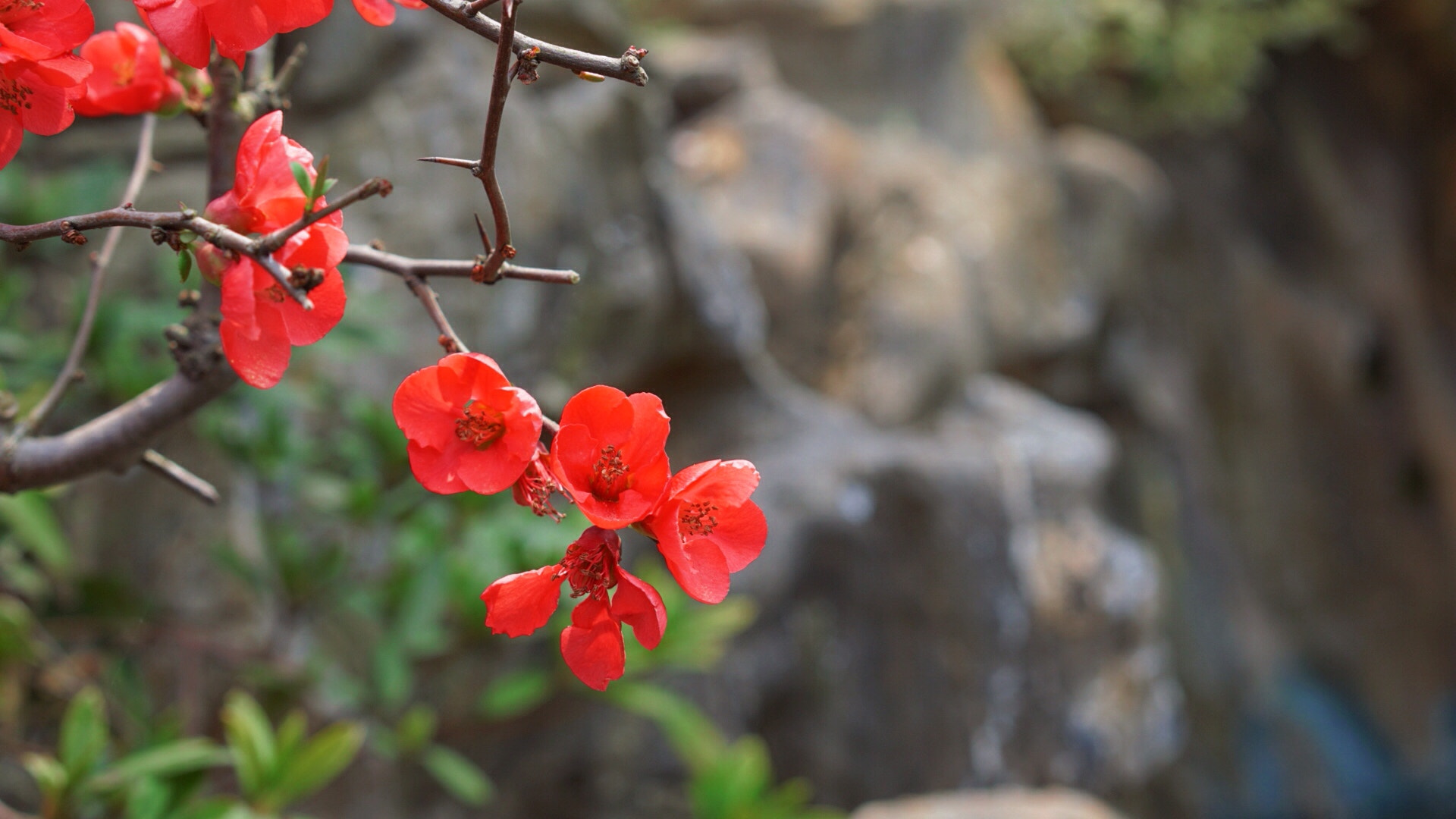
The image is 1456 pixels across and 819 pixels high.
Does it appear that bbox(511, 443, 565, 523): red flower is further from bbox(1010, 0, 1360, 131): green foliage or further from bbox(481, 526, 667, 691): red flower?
bbox(1010, 0, 1360, 131): green foliage

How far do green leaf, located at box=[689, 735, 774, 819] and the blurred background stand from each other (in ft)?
0.05

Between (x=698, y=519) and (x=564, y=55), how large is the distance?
9.6 inches

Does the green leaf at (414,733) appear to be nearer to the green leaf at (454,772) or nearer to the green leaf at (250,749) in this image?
the green leaf at (454,772)

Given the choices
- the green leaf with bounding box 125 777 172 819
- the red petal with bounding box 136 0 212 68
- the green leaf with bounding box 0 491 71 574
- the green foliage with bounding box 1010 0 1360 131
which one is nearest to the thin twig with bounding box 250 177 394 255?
the red petal with bounding box 136 0 212 68

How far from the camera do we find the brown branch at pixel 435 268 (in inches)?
23.1

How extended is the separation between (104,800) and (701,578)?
119cm

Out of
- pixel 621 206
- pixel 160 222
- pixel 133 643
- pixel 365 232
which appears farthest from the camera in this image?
pixel 621 206

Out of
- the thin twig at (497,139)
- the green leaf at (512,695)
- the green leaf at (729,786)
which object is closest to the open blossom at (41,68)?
the thin twig at (497,139)

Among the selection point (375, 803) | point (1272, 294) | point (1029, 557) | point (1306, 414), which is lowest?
point (1306, 414)

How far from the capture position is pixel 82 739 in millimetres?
1281

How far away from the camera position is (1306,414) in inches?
251

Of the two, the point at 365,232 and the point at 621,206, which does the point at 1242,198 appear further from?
the point at 365,232

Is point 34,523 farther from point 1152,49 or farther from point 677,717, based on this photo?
point 1152,49

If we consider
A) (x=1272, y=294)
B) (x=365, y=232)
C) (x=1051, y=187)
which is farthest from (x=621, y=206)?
(x=1272, y=294)
